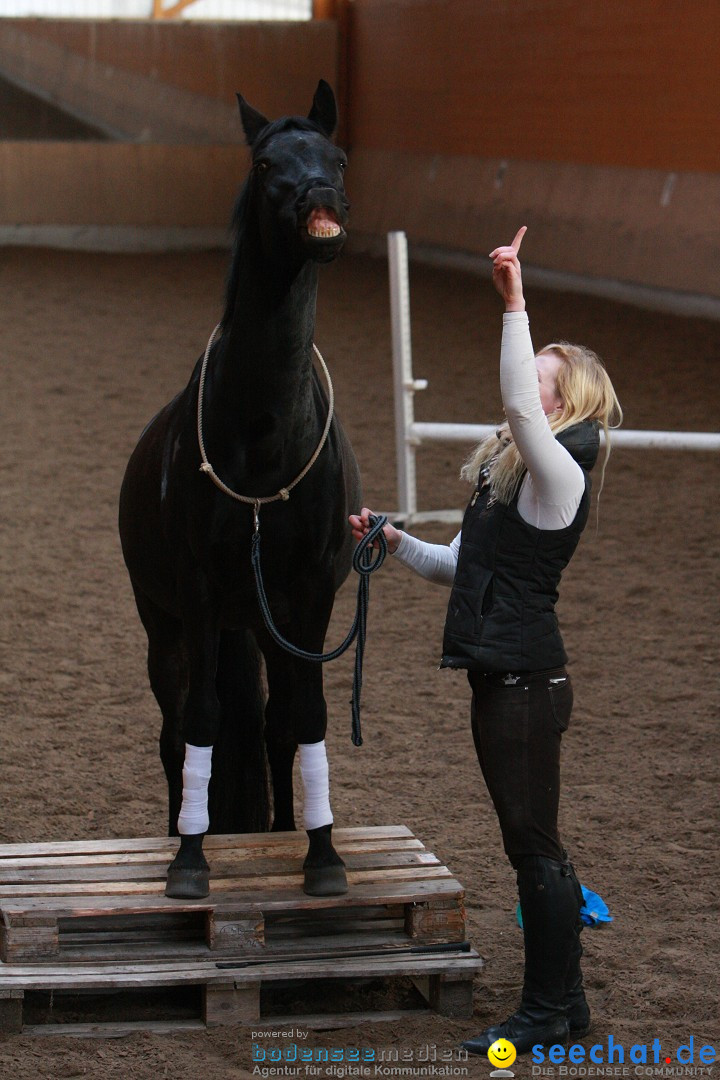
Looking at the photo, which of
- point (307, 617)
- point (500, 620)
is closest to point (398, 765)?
point (307, 617)

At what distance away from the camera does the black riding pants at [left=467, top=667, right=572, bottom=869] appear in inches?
103

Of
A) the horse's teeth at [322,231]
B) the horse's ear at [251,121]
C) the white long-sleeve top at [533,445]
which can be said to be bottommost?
the white long-sleeve top at [533,445]

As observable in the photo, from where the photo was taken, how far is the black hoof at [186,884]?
111 inches

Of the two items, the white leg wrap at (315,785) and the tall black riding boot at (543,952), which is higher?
the white leg wrap at (315,785)

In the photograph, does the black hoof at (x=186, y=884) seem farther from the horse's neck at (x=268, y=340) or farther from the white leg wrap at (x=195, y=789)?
the horse's neck at (x=268, y=340)

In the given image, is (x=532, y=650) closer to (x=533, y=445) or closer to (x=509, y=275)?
(x=533, y=445)

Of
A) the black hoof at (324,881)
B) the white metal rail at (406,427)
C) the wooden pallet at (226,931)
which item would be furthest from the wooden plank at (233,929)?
the white metal rail at (406,427)

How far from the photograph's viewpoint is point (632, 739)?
4.63 meters

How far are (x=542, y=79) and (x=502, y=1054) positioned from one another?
11.5 meters

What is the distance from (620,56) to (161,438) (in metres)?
9.40

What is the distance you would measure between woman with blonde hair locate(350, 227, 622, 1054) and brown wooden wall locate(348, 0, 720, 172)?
8.29m

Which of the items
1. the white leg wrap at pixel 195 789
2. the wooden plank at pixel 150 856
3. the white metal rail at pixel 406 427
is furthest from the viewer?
the white metal rail at pixel 406 427

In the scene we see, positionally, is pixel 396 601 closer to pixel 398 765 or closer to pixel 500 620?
pixel 398 765

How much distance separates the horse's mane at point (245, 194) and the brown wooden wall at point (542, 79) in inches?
324
